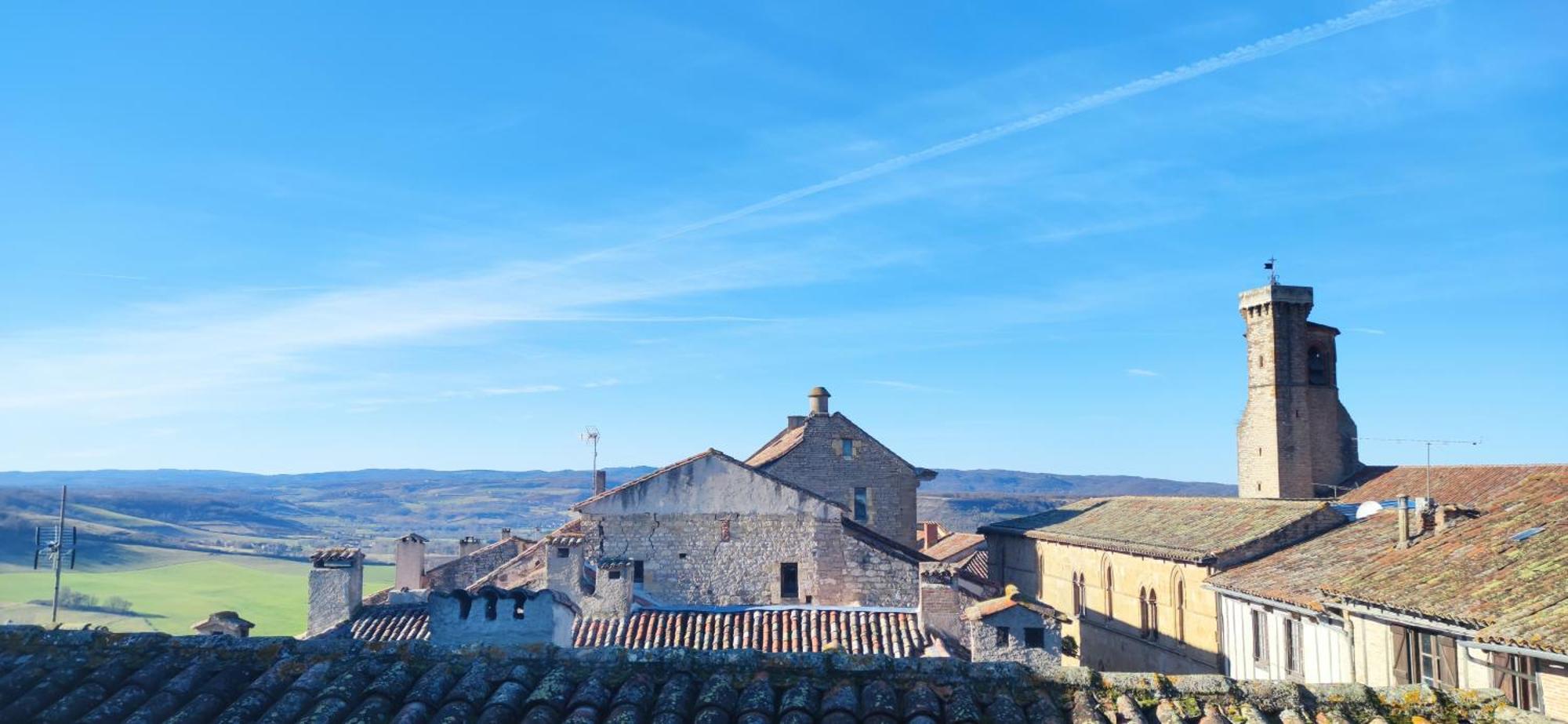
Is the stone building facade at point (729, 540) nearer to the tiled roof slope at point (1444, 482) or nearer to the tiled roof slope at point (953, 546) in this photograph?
the tiled roof slope at point (1444, 482)

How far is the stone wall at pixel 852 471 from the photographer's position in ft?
133

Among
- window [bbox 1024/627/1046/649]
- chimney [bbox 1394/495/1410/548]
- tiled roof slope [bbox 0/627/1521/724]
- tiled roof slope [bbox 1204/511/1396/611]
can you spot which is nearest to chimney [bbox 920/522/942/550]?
tiled roof slope [bbox 1204/511/1396/611]

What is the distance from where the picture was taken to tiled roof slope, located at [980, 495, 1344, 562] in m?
26.7

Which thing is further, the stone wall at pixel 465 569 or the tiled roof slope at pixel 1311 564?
the stone wall at pixel 465 569

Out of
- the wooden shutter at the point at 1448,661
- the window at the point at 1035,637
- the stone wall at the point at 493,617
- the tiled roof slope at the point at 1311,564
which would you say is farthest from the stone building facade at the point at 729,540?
the stone wall at the point at 493,617

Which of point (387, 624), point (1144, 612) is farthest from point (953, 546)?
point (387, 624)

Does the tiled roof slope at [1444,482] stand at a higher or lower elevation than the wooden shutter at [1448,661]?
higher

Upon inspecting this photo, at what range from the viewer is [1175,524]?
106 feet

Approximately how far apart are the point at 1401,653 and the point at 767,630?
10.3 m

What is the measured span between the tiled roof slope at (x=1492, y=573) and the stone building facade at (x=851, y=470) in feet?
69.4

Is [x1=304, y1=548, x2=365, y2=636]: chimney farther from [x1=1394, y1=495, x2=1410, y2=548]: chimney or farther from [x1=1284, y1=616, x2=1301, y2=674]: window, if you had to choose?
[x1=1394, y1=495, x2=1410, y2=548]: chimney

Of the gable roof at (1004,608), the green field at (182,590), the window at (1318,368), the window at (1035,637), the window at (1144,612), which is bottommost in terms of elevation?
the green field at (182,590)

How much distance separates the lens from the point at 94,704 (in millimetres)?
6879

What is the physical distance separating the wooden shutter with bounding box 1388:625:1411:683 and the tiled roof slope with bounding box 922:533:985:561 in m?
27.8
